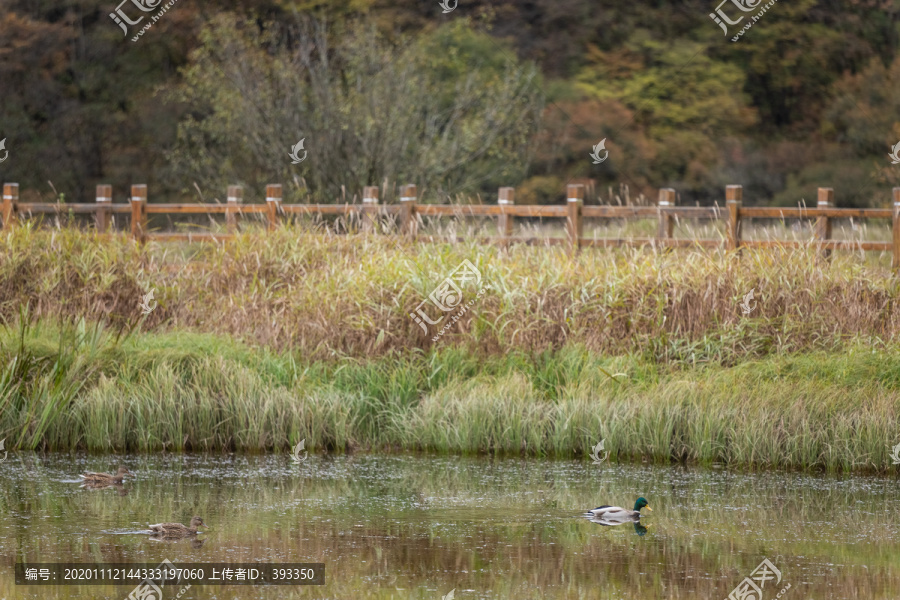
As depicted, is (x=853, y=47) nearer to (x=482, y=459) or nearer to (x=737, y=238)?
(x=737, y=238)

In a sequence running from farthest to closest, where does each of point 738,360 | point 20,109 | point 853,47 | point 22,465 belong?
1. point 853,47
2. point 20,109
3. point 738,360
4. point 22,465

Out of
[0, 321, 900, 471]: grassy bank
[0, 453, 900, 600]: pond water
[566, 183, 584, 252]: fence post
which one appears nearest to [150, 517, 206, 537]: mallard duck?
[0, 453, 900, 600]: pond water

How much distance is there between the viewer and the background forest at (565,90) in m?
25.6

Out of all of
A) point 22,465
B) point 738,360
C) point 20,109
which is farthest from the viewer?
point 20,109

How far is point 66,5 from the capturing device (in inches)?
1086

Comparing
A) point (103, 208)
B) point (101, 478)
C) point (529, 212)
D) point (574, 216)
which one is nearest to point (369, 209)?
point (529, 212)

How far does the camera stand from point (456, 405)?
390 inches

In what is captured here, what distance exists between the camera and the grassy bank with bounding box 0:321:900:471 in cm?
941

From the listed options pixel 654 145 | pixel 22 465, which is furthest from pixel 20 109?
pixel 22 465

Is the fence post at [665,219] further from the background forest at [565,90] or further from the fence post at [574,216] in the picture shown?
the background forest at [565,90]

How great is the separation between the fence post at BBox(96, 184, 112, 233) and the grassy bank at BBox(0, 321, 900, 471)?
5.19 meters

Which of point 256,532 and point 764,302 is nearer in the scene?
point 256,532

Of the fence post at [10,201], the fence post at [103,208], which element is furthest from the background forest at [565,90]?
the fence post at [10,201]

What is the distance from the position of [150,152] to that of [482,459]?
18882mm
